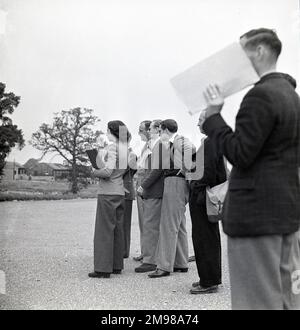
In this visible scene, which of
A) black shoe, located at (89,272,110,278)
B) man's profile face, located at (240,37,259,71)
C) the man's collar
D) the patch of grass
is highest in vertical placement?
man's profile face, located at (240,37,259,71)

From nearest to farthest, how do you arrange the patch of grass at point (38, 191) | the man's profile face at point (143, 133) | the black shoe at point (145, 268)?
the black shoe at point (145, 268)
the man's profile face at point (143, 133)
the patch of grass at point (38, 191)

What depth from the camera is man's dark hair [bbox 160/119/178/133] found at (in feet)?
21.1

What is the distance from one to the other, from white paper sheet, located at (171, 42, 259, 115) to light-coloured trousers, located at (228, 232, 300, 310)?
787 millimetres

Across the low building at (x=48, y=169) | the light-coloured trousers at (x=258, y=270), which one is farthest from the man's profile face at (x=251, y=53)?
the low building at (x=48, y=169)

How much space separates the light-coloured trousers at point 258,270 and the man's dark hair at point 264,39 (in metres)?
1.00

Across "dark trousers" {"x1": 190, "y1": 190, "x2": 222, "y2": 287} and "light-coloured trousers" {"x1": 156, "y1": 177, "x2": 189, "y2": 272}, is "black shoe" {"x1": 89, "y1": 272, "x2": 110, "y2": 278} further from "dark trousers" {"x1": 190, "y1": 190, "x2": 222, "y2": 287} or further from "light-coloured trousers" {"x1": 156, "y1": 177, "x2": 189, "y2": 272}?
"dark trousers" {"x1": 190, "y1": 190, "x2": 222, "y2": 287}

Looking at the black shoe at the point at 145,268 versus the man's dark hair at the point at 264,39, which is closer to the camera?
the man's dark hair at the point at 264,39

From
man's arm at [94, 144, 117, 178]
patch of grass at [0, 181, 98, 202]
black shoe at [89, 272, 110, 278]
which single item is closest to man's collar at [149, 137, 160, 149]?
man's arm at [94, 144, 117, 178]

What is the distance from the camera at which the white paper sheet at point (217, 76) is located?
2688 mm

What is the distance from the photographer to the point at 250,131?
2594 millimetres

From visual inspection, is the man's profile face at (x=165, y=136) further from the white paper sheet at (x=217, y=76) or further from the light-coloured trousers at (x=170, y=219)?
the white paper sheet at (x=217, y=76)
